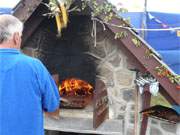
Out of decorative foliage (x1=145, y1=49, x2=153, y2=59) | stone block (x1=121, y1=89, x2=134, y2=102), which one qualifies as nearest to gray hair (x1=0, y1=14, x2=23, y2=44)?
decorative foliage (x1=145, y1=49, x2=153, y2=59)

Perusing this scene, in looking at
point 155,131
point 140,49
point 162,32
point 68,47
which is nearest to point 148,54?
point 140,49

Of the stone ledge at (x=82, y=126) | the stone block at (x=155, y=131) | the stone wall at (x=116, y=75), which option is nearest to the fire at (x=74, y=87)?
the stone wall at (x=116, y=75)

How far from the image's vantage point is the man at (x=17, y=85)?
148 inches

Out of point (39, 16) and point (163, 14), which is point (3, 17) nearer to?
point (39, 16)

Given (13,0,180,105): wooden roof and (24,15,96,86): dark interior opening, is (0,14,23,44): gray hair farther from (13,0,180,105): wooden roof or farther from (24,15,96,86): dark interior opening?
(24,15,96,86): dark interior opening

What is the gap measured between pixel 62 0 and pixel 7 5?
588cm

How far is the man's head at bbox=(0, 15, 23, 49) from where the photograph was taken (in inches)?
149

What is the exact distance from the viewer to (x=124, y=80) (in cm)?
644

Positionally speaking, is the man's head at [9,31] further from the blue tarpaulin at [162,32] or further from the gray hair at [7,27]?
the blue tarpaulin at [162,32]

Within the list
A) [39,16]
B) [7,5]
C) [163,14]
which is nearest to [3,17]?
[39,16]

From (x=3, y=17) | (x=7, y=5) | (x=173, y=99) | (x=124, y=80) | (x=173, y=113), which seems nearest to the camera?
(x=3, y=17)

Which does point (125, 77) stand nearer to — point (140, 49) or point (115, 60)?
point (115, 60)

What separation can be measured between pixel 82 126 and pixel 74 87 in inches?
34.9

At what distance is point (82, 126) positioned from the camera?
6176 mm
